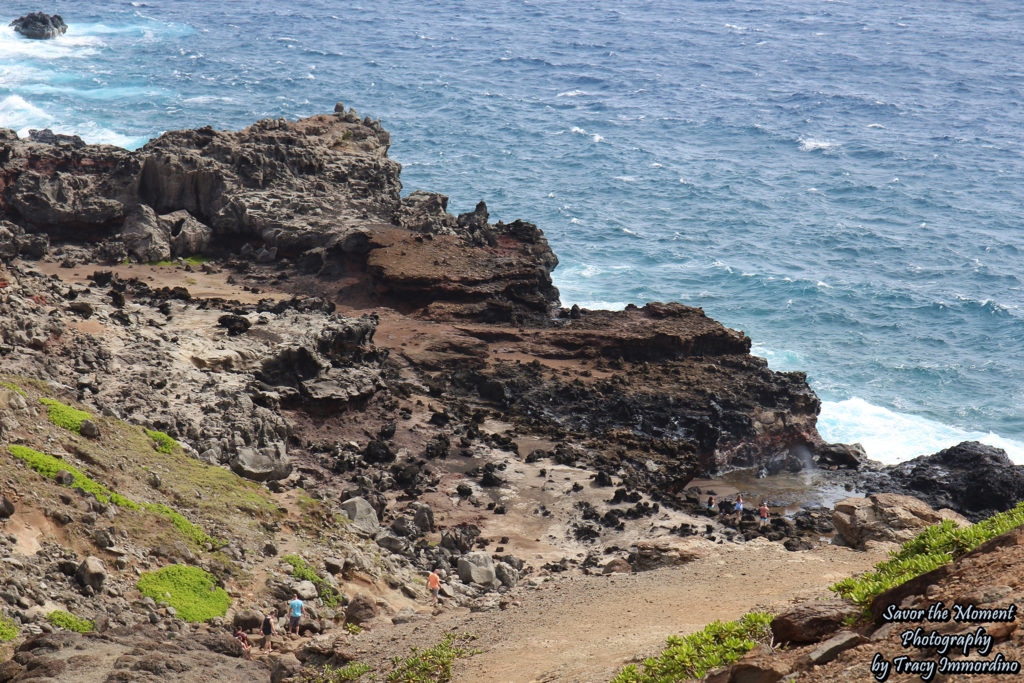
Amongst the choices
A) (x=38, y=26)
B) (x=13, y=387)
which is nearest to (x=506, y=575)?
(x=13, y=387)

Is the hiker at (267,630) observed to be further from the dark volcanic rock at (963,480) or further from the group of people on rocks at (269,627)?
the dark volcanic rock at (963,480)

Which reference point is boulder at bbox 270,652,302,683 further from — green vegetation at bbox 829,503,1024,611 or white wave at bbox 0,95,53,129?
white wave at bbox 0,95,53,129

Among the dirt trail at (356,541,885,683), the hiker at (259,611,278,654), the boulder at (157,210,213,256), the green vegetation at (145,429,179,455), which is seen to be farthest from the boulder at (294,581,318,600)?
the boulder at (157,210,213,256)

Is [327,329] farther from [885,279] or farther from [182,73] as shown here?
[182,73]

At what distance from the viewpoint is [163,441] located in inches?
1069

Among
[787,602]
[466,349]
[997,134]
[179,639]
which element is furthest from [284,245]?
[997,134]

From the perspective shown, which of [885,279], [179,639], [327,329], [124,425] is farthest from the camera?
[885,279]

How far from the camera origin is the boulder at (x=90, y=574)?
19922 mm

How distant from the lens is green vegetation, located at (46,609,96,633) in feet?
61.1

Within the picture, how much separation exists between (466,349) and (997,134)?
77.2 m

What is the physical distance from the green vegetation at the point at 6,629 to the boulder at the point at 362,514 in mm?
11368

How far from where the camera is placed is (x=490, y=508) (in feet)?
111

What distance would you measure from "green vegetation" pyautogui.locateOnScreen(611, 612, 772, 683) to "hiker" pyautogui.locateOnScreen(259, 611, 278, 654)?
9.31 meters

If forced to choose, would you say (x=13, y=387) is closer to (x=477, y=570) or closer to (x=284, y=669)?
(x=284, y=669)
